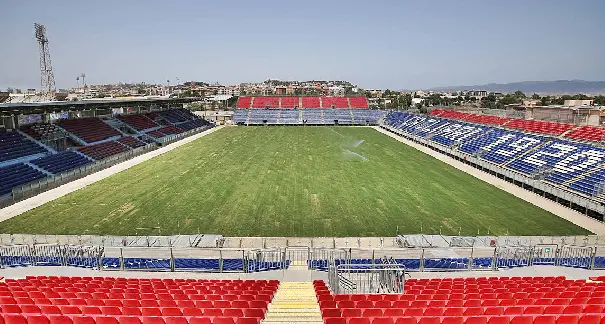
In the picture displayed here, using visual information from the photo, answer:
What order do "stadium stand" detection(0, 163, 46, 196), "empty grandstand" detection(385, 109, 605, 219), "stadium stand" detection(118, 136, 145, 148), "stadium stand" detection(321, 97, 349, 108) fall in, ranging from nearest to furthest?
1. "empty grandstand" detection(385, 109, 605, 219)
2. "stadium stand" detection(0, 163, 46, 196)
3. "stadium stand" detection(118, 136, 145, 148)
4. "stadium stand" detection(321, 97, 349, 108)

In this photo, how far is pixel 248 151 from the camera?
149ft

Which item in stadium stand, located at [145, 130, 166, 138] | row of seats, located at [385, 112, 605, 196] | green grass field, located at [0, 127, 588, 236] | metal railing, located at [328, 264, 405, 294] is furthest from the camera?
stadium stand, located at [145, 130, 166, 138]

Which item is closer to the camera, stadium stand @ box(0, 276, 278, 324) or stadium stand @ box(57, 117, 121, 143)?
stadium stand @ box(0, 276, 278, 324)

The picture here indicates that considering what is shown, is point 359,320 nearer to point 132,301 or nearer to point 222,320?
point 222,320

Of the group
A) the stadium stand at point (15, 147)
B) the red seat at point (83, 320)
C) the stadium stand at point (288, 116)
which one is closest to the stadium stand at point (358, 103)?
the stadium stand at point (288, 116)

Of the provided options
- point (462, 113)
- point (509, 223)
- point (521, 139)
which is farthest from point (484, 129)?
point (509, 223)

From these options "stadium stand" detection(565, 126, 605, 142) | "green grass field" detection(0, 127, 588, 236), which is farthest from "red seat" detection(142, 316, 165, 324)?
"stadium stand" detection(565, 126, 605, 142)

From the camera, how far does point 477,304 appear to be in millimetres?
8375

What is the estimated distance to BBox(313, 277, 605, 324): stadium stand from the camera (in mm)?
7082

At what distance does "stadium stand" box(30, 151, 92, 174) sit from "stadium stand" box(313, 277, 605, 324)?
100ft

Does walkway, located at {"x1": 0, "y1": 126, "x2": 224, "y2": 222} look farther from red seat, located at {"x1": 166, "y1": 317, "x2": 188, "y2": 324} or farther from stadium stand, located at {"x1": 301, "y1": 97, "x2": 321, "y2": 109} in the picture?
stadium stand, located at {"x1": 301, "y1": 97, "x2": 321, "y2": 109}

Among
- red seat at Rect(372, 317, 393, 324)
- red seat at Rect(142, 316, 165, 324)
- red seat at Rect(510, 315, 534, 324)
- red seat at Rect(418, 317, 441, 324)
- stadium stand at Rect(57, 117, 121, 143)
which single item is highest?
stadium stand at Rect(57, 117, 121, 143)

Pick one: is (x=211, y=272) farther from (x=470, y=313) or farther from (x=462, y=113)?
(x=462, y=113)

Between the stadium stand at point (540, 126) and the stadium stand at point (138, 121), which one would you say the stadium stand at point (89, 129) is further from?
the stadium stand at point (540, 126)
